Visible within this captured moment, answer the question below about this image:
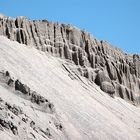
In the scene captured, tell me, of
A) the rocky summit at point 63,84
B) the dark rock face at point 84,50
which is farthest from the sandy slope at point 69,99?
the dark rock face at point 84,50

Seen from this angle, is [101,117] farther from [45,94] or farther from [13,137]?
[13,137]

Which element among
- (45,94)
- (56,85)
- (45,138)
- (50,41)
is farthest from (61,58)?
(45,138)

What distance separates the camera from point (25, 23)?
52.4 m

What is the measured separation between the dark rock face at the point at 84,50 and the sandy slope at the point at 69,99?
1611 millimetres

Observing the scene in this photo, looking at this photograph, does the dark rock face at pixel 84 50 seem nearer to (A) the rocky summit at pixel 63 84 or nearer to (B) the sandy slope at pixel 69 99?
(A) the rocky summit at pixel 63 84

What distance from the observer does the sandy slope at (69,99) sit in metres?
38.0

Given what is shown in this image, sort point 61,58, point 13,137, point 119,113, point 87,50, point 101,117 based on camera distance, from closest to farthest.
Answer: point 13,137 < point 101,117 < point 119,113 < point 61,58 < point 87,50

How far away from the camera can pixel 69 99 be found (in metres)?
43.9

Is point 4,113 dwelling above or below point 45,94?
below

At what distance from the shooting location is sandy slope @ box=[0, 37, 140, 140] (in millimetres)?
37969

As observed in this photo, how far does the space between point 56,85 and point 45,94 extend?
4.43 metres

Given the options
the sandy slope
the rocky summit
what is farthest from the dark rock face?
the sandy slope

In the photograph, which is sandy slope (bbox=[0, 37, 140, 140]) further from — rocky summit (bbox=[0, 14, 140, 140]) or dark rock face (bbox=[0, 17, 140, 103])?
dark rock face (bbox=[0, 17, 140, 103])

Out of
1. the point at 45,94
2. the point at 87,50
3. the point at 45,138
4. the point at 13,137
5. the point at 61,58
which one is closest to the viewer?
the point at 13,137
